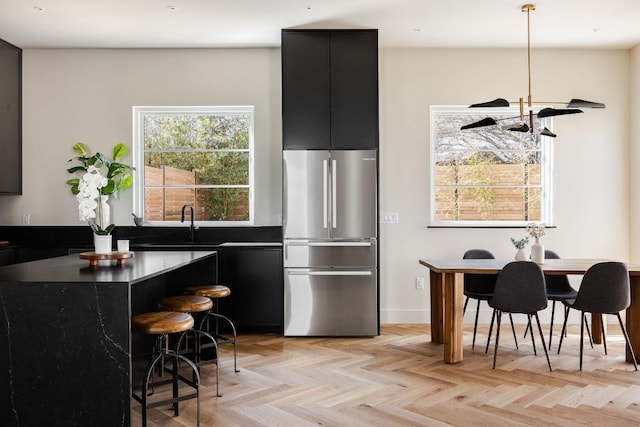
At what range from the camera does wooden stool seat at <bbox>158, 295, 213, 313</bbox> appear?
3.26 m

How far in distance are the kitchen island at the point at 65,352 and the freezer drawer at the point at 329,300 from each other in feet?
8.73

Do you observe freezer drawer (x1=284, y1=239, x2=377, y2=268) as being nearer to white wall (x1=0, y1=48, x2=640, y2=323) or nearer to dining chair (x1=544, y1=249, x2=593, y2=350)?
white wall (x1=0, y1=48, x2=640, y2=323)

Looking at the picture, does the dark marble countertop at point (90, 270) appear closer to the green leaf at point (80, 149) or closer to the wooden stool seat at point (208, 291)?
the wooden stool seat at point (208, 291)

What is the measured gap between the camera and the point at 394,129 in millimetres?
5590

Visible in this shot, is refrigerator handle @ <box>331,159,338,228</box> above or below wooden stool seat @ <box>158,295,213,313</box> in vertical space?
above

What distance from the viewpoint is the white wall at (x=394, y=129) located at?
555 cm

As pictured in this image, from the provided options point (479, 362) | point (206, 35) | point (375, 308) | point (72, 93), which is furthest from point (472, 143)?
point (72, 93)

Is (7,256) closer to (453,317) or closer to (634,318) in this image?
(453,317)

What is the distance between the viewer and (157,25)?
4855mm

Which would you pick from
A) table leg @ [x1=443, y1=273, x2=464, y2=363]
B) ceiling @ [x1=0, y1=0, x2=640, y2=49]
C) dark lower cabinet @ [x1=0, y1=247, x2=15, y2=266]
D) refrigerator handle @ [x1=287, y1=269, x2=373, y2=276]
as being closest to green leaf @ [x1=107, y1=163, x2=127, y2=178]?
ceiling @ [x1=0, y1=0, x2=640, y2=49]

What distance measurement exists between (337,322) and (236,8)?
2918mm

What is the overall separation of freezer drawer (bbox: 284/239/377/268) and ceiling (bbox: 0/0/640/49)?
6.67ft

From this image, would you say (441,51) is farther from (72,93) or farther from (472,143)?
(72,93)

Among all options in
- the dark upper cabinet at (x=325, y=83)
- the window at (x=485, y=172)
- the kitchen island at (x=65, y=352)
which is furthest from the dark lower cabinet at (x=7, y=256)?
the window at (x=485, y=172)
